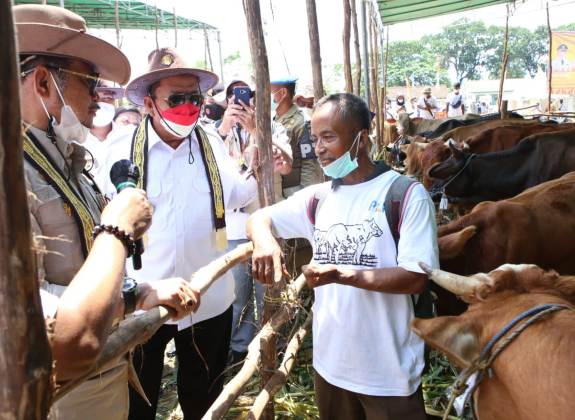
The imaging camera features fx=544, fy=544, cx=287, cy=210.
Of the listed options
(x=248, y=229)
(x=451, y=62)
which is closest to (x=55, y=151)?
(x=248, y=229)

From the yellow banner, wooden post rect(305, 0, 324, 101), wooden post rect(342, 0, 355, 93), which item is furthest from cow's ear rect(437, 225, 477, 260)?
the yellow banner

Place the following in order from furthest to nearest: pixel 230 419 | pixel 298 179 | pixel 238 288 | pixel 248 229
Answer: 1. pixel 298 179
2. pixel 238 288
3. pixel 230 419
4. pixel 248 229

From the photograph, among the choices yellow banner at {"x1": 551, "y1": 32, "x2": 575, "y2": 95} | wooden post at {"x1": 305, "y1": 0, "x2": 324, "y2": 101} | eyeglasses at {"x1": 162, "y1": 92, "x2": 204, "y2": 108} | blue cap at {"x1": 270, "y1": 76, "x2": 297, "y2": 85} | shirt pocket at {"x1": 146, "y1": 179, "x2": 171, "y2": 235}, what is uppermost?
yellow banner at {"x1": 551, "y1": 32, "x2": 575, "y2": 95}

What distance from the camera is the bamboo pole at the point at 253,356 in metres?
2.63

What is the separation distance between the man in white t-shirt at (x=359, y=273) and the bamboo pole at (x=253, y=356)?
0.49m

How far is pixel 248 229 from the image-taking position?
272cm

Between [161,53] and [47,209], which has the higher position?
[161,53]

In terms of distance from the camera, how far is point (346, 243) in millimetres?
2338

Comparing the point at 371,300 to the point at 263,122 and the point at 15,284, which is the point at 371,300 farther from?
the point at 15,284

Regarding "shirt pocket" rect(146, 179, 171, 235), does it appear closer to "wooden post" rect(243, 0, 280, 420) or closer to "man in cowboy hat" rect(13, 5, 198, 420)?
"wooden post" rect(243, 0, 280, 420)

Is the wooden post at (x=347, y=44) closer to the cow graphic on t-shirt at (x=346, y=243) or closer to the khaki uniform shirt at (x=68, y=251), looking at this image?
the cow graphic on t-shirt at (x=346, y=243)

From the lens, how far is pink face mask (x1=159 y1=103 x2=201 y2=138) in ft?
10.1

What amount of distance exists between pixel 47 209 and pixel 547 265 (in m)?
3.04

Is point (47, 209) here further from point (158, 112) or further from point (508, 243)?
point (508, 243)
